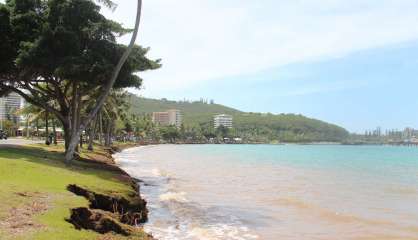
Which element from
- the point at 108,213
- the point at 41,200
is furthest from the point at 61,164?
the point at 41,200

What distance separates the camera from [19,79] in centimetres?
3225

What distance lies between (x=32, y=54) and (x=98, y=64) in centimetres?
334

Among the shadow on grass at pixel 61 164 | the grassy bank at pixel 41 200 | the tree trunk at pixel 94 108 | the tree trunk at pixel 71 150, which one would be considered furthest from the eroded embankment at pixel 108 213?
the tree trunk at pixel 94 108

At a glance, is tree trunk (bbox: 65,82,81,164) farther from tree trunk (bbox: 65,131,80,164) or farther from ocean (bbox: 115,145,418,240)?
ocean (bbox: 115,145,418,240)

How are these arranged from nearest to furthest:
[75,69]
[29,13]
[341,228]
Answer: [341,228] → [75,69] → [29,13]

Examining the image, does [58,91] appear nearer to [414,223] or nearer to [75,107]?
[75,107]

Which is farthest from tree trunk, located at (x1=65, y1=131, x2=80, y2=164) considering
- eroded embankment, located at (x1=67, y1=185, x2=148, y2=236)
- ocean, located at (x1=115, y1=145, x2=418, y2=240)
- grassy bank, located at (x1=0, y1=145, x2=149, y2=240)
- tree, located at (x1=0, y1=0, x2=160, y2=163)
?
eroded embankment, located at (x1=67, y1=185, x2=148, y2=236)

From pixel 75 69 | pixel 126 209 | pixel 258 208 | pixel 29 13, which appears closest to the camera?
pixel 126 209

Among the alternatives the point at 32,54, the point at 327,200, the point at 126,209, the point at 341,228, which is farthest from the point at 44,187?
the point at 327,200

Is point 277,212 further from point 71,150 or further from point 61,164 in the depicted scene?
point 71,150

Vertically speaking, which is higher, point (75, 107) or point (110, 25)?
point (110, 25)

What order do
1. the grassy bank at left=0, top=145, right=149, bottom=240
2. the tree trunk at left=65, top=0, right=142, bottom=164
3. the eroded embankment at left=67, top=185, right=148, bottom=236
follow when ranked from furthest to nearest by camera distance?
1. the tree trunk at left=65, top=0, right=142, bottom=164
2. the eroded embankment at left=67, top=185, right=148, bottom=236
3. the grassy bank at left=0, top=145, right=149, bottom=240

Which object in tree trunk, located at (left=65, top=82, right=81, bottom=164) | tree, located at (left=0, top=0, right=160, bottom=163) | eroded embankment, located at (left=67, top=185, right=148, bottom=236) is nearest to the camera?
eroded embankment, located at (left=67, top=185, right=148, bottom=236)

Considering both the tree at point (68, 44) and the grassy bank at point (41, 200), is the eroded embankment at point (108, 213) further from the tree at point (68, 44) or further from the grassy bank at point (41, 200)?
the tree at point (68, 44)
